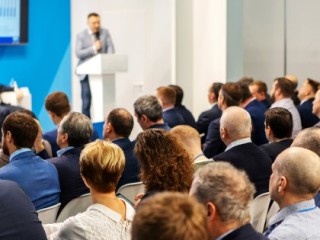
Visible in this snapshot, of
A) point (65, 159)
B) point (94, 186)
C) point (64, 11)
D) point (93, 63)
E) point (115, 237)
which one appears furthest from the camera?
point (64, 11)

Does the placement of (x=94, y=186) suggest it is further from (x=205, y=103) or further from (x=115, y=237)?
(x=205, y=103)

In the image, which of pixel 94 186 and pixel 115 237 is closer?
pixel 115 237

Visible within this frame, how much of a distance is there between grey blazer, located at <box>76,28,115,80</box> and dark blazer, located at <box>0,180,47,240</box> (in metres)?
6.94

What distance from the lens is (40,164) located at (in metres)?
4.35

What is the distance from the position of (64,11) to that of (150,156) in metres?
8.53

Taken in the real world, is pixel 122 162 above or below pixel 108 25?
below

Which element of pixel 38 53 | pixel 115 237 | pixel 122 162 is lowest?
pixel 115 237

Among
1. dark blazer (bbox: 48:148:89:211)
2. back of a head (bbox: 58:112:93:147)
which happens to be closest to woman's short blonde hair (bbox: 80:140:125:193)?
dark blazer (bbox: 48:148:89:211)

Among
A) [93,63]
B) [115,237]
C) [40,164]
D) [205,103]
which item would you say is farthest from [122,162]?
[205,103]

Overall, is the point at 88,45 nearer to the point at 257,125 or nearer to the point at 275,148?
the point at 257,125

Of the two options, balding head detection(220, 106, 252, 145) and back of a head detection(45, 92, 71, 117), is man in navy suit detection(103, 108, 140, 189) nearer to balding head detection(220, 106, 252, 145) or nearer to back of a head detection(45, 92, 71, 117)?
balding head detection(220, 106, 252, 145)

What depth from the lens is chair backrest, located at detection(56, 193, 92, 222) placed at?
4.20 meters

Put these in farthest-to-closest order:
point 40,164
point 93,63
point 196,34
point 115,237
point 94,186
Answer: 1. point 196,34
2. point 93,63
3. point 40,164
4. point 94,186
5. point 115,237

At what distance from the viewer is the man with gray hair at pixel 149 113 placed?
240 inches
